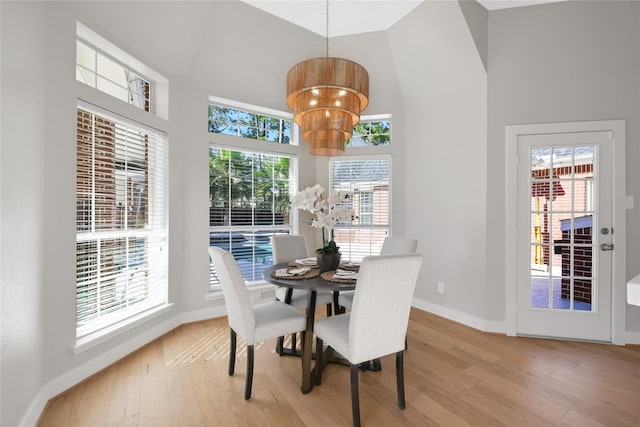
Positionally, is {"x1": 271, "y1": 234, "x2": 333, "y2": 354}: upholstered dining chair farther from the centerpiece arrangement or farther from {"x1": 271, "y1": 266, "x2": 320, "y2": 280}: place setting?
the centerpiece arrangement

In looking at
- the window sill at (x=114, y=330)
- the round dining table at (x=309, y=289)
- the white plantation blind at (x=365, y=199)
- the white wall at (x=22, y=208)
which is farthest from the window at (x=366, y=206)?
the white wall at (x=22, y=208)

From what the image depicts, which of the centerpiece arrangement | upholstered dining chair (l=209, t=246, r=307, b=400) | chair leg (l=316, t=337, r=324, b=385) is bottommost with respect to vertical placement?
chair leg (l=316, t=337, r=324, b=385)

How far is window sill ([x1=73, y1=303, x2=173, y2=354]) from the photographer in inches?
84.9

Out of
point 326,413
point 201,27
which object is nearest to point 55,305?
point 326,413

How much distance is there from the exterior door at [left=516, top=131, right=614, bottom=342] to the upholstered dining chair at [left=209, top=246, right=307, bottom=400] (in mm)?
2445

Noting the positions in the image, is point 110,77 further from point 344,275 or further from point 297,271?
point 344,275

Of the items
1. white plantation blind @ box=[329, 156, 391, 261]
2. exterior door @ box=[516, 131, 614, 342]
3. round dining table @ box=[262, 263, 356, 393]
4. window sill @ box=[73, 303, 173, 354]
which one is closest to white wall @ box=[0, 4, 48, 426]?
window sill @ box=[73, 303, 173, 354]

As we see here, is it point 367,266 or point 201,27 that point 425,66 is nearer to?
point 201,27

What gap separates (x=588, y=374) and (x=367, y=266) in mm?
2131

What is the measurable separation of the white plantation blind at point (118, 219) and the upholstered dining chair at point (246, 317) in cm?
106

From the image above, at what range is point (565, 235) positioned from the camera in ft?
9.66

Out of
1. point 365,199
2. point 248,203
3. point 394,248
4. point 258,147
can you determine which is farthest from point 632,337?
point 258,147

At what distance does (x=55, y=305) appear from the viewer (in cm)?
200

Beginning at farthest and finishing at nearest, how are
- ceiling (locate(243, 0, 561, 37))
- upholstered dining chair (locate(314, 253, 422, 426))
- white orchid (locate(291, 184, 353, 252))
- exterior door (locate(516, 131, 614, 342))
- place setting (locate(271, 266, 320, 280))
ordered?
ceiling (locate(243, 0, 561, 37))
exterior door (locate(516, 131, 614, 342))
white orchid (locate(291, 184, 353, 252))
place setting (locate(271, 266, 320, 280))
upholstered dining chair (locate(314, 253, 422, 426))
